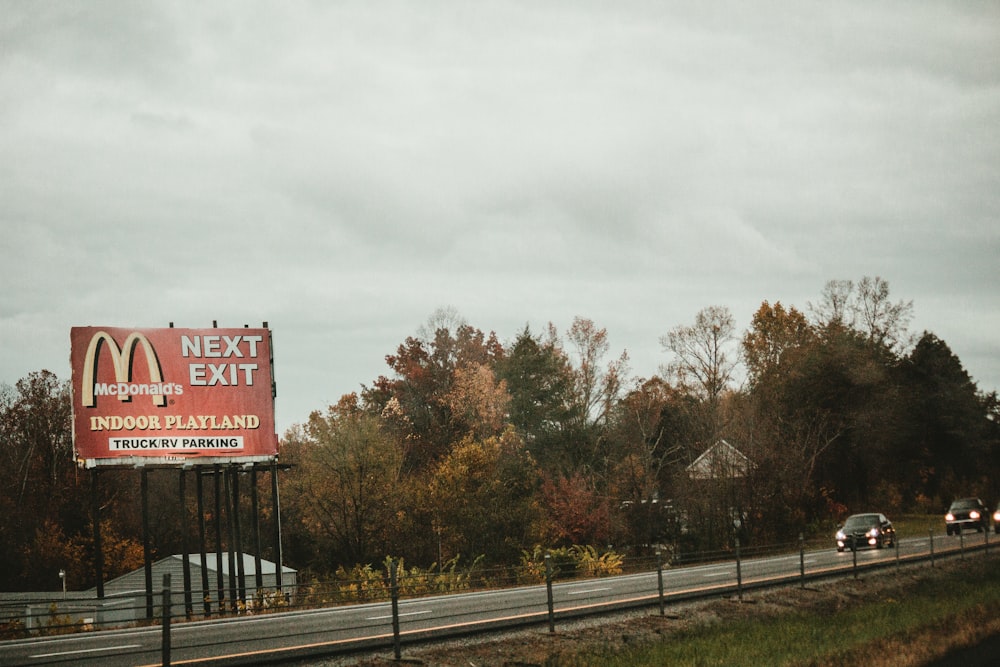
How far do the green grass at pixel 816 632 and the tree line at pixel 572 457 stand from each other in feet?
75.1

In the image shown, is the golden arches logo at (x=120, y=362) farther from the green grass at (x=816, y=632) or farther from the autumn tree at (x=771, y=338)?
the autumn tree at (x=771, y=338)

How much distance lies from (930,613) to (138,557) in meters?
51.5

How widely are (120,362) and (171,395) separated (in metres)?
1.86

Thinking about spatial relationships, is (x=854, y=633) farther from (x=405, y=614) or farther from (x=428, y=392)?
(x=428, y=392)

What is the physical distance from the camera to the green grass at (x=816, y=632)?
1675 centimetres

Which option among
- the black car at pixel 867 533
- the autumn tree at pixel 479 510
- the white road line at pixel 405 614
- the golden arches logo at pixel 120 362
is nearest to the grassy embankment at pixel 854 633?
the white road line at pixel 405 614

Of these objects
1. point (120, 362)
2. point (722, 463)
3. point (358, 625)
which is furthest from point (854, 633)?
point (722, 463)

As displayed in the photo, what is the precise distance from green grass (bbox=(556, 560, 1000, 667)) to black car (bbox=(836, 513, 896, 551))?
1217cm

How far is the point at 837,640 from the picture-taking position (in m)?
18.8

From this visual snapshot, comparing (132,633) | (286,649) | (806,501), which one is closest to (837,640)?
(286,649)

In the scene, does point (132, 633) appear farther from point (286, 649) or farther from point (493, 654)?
point (493, 654)

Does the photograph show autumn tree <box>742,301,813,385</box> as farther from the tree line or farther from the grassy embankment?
the grassy embankment

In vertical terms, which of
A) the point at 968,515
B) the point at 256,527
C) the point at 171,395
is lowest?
the point at 968,515

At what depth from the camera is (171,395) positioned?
100ft
